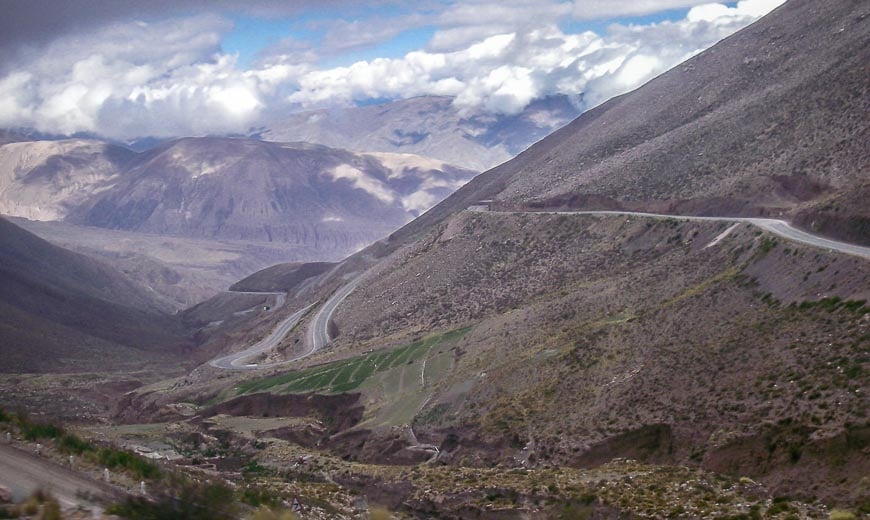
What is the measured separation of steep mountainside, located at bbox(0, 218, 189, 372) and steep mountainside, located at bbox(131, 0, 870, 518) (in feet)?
113

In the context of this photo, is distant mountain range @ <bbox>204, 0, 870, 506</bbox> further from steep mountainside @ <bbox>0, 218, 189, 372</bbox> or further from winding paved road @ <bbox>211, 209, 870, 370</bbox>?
steep mountainside @ <bbox>0, 218, 189, 372</bbox>

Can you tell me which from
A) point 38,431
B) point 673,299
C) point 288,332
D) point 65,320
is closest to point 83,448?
point 38,431

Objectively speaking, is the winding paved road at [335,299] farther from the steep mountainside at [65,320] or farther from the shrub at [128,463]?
the shrub at [128,463]

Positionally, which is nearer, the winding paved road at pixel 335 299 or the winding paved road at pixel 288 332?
the winding paved road at pixel 335 299

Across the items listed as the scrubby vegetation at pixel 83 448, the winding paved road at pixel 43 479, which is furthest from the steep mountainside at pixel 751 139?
the winding paved road at pixel 43 479

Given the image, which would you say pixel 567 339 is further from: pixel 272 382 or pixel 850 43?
pixel 850 43

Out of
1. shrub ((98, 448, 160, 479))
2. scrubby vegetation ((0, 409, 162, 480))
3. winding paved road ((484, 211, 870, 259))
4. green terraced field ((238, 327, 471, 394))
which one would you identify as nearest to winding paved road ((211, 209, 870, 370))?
winding paved road ((484, 211, 870, 259))

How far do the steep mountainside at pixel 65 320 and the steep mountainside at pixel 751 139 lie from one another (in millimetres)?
62215

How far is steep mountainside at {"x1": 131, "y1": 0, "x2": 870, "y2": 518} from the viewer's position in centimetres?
3300

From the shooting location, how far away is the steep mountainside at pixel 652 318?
3300 cm

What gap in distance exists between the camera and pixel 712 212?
6347 cm

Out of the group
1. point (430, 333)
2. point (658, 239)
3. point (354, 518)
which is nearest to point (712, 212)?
point (658, 239)

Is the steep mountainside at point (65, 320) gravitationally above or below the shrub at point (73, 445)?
above

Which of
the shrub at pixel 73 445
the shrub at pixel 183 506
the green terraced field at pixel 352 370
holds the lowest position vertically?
the green terraced field at pixel 352 370
